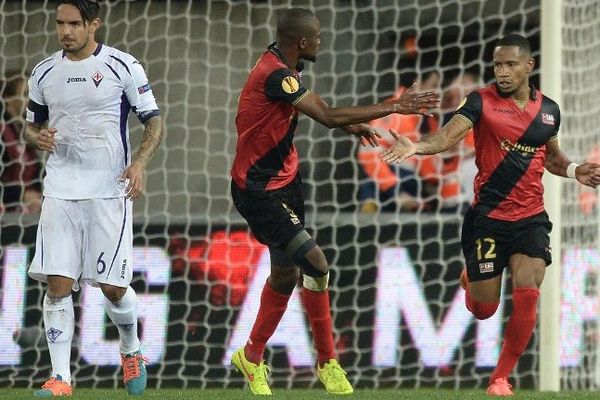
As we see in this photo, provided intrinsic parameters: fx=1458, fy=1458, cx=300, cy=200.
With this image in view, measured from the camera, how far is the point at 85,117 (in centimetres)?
761

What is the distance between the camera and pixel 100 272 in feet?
25.2

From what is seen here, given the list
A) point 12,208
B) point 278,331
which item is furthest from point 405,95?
point 12,208

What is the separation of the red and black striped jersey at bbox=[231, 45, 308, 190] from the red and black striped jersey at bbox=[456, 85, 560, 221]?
100 cm

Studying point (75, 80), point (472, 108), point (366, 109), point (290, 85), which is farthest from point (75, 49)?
point (472, 108)

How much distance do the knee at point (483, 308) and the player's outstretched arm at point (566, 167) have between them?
83 centimetres

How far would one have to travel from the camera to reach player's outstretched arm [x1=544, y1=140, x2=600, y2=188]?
7852 millimetres

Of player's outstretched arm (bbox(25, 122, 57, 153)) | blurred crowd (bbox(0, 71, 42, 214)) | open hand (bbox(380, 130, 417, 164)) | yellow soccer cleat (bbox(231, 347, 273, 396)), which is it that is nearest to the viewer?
open hand (bbox(380, 130, 417, 164))

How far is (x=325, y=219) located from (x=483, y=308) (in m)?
2.40

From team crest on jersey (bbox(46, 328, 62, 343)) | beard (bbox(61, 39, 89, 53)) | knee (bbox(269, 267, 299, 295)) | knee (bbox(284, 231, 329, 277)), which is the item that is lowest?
team crest on jersey (bbox(46, 328, 62, 343))

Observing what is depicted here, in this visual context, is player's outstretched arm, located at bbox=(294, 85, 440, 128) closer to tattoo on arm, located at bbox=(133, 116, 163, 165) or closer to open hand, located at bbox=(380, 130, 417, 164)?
open hand, located at bbox=(380, 130, 417, 164)

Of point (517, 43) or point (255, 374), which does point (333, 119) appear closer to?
point (517, 43)

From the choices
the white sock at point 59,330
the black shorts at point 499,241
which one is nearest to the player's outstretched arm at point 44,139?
the white sock at point 59,330

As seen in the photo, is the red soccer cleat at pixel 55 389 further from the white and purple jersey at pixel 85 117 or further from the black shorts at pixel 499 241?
the black shorts at pixel 499 241

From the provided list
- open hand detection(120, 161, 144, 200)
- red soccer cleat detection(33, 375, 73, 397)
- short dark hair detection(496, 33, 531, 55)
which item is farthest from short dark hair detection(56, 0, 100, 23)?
short dark hair detection(496, 33, 531, 55)
